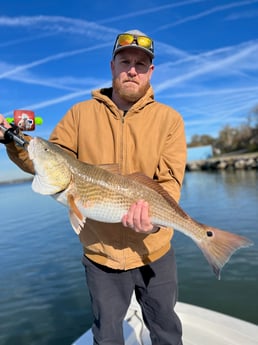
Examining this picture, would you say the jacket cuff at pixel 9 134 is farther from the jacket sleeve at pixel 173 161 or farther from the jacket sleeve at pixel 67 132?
the jacket sleeve at pixel 173 161

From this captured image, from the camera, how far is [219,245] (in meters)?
3.20

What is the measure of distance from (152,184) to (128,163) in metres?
0.41

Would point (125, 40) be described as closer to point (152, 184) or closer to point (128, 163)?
point (128, 163)

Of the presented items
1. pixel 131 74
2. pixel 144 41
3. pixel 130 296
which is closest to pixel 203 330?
pixel 130 296

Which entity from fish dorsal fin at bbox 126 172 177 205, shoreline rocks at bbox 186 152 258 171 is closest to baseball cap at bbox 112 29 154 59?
fish dorsal fin at bbox 126 172 177 205

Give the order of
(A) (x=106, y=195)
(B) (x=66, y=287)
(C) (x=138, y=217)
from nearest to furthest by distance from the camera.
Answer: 1. (C) (x=138, y=217)
2. (A) (x=106, y=195)
3. (B) (x=66, y=287)

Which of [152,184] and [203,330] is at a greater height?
[152,184]

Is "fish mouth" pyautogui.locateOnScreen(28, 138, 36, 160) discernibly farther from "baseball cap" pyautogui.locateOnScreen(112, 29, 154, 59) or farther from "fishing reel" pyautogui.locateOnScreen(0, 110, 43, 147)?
"baseball cap" pyautogui.locateOnScreen(112, 29, 154, 59)

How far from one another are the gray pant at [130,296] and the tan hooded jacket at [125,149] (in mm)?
150

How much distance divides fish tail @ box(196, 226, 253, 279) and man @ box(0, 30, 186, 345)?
0.51m

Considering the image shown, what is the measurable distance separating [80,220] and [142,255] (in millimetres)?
814

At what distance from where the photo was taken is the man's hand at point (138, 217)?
3.02m

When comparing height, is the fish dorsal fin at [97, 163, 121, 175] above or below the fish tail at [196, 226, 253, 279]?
above

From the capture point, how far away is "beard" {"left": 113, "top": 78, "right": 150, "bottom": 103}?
3.54m
